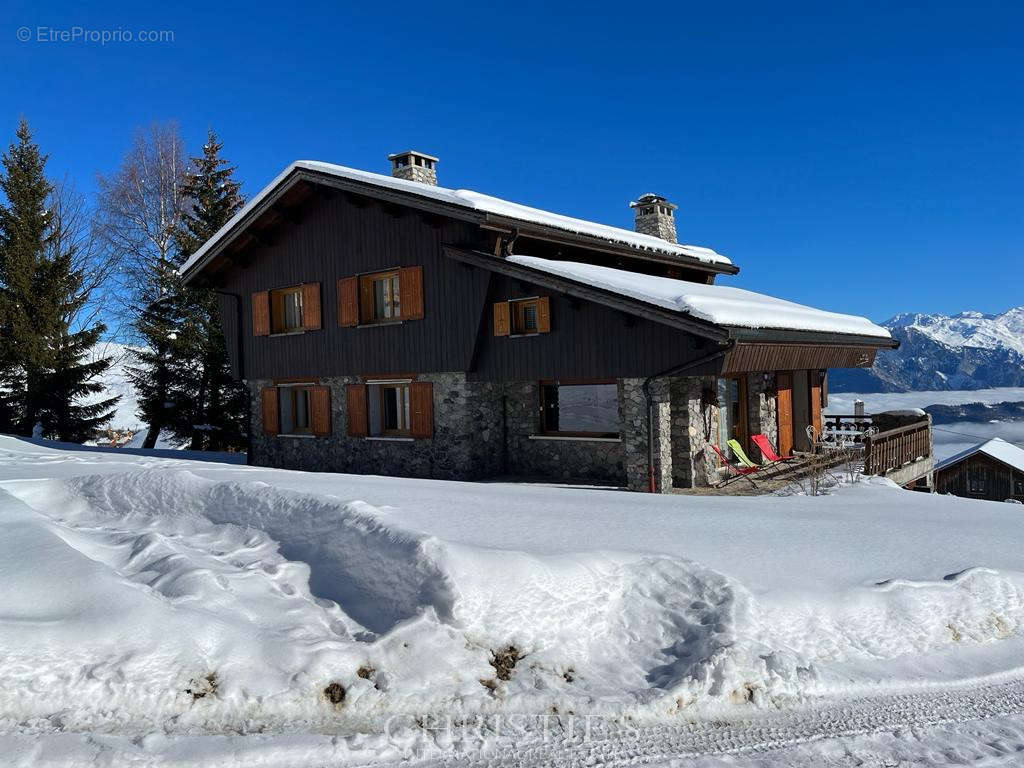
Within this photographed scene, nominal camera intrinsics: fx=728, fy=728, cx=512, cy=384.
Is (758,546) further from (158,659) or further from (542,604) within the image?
(158,659)

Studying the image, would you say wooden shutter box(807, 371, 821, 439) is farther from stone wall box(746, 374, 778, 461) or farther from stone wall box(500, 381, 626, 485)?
stone wall box(500, 381, 626, 485)

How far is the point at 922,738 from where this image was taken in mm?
4383

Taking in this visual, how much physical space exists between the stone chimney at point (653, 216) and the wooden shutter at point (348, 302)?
912 cm

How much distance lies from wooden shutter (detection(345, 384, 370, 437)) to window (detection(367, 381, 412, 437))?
13 centimetres

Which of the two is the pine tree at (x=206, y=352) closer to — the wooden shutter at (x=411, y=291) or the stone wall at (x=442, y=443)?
the stone wall at (x=442, y=443)

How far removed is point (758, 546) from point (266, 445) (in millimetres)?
13883

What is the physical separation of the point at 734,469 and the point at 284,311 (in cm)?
1131

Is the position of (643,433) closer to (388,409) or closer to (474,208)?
(474,208)

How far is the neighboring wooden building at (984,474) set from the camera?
30344 millimetres

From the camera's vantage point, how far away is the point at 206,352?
22.2m

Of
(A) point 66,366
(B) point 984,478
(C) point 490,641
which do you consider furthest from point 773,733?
(B) point 984,478

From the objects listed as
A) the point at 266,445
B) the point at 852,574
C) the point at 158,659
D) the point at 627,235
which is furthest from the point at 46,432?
the point at 852,574

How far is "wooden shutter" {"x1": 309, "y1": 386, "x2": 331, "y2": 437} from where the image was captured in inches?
664

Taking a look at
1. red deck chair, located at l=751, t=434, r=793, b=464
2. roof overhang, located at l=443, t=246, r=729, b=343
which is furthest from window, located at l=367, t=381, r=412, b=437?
red deck chair, located at l=751, t=434, r=793, b=464
